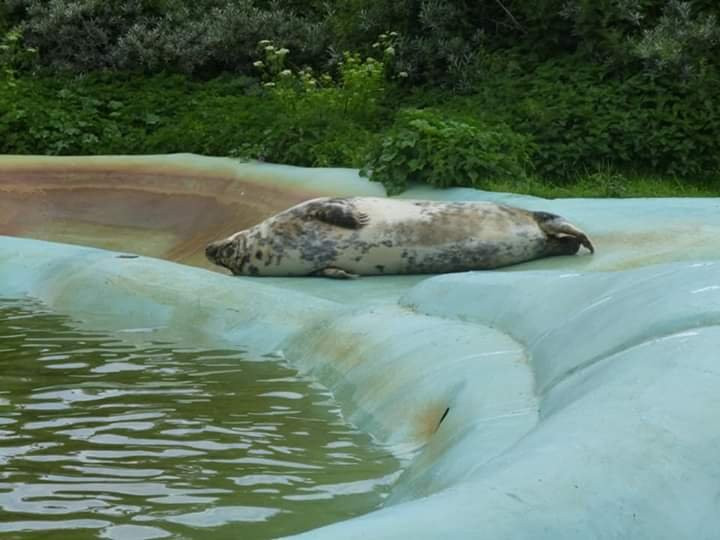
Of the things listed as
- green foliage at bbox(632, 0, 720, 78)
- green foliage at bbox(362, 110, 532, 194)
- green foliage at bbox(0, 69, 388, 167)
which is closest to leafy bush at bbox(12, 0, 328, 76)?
green foliage at bbox(0, 69, 388, 167)

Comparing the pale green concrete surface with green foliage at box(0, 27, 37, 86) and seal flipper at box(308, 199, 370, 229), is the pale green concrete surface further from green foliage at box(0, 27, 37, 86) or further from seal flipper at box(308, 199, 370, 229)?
green foliage at box(0, 27, 37, 86)

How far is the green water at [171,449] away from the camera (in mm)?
3693

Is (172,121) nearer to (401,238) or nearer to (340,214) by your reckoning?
(340,214)

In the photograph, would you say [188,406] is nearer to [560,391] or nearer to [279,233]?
[560,391]

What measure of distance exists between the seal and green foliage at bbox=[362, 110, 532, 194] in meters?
1.49

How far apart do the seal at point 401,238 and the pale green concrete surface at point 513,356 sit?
0.21 metres

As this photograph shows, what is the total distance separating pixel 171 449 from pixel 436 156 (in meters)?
5.99

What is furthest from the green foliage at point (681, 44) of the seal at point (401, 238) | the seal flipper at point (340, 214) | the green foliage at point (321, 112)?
the seal flipper at point (340, 214)

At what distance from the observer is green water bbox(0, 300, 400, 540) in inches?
145

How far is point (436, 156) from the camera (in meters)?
10.2

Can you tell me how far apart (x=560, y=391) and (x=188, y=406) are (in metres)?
1.79

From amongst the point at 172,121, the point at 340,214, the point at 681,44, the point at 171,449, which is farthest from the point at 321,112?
the point at 171,449

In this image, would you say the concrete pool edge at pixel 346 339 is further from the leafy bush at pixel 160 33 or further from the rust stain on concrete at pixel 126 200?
the leafy bush at pixel 160 33

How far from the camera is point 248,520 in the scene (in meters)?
3.67
